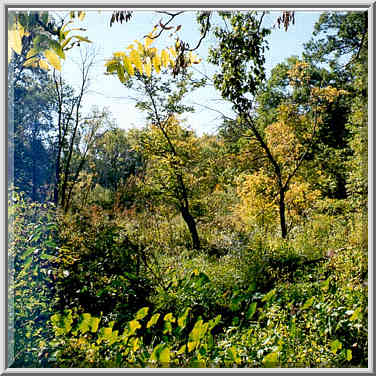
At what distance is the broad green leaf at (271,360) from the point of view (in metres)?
1.97

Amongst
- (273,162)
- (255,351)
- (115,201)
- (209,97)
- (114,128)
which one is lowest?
(255,351)

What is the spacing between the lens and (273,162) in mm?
2707

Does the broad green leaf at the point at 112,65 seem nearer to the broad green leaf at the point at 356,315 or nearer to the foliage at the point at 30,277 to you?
the foliage at the point at 30,277

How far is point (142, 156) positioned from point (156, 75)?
2.01 ft

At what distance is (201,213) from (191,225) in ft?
0.41

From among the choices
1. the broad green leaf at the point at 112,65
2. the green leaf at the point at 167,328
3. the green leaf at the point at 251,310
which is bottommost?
the green leaf at the point at 167,328

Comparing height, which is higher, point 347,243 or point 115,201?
point 115,201

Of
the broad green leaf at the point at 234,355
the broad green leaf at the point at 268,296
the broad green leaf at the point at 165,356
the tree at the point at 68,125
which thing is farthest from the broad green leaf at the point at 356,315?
the tree at the point at 68,125

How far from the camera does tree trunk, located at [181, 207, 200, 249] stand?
2.73 meters

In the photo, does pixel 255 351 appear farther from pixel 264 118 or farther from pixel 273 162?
pixel 264 118

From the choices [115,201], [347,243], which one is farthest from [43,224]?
[347,243]

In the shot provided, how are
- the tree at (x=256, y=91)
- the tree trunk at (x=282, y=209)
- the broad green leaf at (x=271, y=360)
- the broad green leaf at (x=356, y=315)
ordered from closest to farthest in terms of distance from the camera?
1. the broad green leaf at (x=271, y=360)
2. the broad green leaf at (x=356, y=315)
3. the tree at (x=256, y=91)
4. the tree trunk at (x=282, y=209)

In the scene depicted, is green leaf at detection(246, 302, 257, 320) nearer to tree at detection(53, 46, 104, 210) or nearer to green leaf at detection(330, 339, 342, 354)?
green leaf at detection(330, 339, 342, 354)

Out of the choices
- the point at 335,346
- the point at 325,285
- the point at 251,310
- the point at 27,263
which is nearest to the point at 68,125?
the point at 27,263
